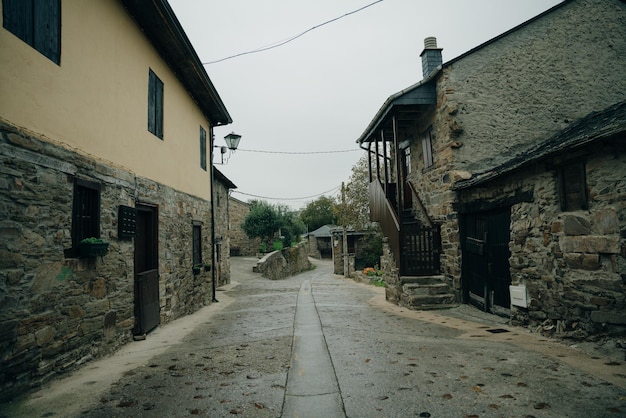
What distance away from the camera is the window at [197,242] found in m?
9.48

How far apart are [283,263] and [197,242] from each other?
1547cm

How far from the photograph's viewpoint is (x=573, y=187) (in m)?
4.96

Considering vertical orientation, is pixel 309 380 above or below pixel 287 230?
below

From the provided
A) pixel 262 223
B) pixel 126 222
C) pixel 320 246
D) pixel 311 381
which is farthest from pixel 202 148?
pixel 320 246

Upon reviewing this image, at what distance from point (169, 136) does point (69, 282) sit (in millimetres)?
4352

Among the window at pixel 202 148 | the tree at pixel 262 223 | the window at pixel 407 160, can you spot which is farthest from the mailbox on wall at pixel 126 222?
the tree at pixel 262 223

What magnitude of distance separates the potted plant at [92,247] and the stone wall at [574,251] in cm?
641

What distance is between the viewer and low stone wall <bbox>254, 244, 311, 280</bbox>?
2064 cm

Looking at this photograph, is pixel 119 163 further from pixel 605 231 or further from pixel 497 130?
pixel 497 130

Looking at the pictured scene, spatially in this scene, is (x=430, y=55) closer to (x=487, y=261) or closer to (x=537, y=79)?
(x=537, y=79)

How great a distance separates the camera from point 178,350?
4988 mm

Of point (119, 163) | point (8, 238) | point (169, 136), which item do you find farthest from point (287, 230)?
point (8, 238)

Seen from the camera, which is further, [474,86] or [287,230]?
[287,230]

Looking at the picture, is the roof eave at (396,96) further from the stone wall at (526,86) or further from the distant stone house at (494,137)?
the stone wall at (526,86)
